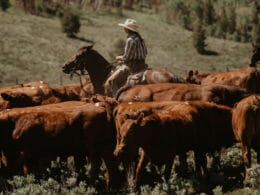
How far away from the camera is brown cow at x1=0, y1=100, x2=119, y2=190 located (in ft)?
36.2

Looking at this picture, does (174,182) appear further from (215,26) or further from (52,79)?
(215,26)

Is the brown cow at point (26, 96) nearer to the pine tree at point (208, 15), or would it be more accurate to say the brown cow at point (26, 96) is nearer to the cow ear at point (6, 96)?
the cow ear at point (6, 96)

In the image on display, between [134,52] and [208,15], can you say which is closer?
[134,52]

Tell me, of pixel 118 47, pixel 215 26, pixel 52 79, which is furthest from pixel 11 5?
pixel 215 26

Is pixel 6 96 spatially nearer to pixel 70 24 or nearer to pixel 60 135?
pixel 60 135

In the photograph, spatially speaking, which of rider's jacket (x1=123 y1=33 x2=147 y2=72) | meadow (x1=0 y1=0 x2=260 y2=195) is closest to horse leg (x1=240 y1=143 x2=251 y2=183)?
rider's jacket (x1=123 y1=33 x2=147 y2=72)

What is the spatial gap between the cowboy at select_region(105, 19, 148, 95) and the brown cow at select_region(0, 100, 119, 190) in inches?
170

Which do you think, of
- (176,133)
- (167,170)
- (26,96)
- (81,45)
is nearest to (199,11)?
(81,45)

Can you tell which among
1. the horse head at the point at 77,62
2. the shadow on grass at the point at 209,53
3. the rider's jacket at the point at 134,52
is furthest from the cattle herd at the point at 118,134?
the shadow on grass at the point at 209,53

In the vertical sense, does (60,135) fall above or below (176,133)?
below

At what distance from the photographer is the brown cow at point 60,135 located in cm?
1103

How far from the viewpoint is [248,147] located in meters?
10.3

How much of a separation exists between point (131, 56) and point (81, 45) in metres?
38.0

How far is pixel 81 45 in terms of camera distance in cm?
5278
